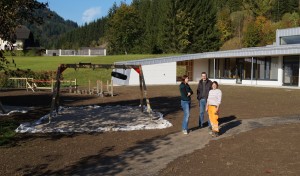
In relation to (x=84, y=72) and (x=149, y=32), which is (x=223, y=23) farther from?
(x=84, y=72)

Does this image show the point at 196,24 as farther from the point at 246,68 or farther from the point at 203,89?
the point at 203,89

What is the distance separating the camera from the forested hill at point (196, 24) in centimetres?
7088

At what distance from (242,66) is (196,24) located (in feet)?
120

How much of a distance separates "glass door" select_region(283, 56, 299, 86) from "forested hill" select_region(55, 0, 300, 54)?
35.4 meters

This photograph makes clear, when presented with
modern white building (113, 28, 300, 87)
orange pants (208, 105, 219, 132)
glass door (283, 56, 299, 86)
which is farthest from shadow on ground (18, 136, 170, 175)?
glass door (283, 56, 299, 86)

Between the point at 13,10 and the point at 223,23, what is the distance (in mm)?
75103

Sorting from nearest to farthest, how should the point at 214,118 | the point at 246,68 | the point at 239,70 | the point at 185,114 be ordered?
the point at 214,118 < the point at 185,114 < the point at 246,68 < the point at 239,70

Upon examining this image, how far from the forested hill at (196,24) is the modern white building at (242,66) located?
28.8 meters

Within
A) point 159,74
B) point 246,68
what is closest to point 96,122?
point 159,74

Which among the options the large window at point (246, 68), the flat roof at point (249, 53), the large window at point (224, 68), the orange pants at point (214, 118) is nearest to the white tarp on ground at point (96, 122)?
the orange pants at point (214, 118)

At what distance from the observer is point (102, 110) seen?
15.8 meters

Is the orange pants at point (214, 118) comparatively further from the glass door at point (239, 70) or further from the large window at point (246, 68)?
the glass door at point (239, 70)

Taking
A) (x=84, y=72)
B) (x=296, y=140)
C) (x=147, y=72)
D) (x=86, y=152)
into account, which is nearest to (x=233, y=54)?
(x=147, y=72)

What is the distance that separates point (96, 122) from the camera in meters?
12.7
